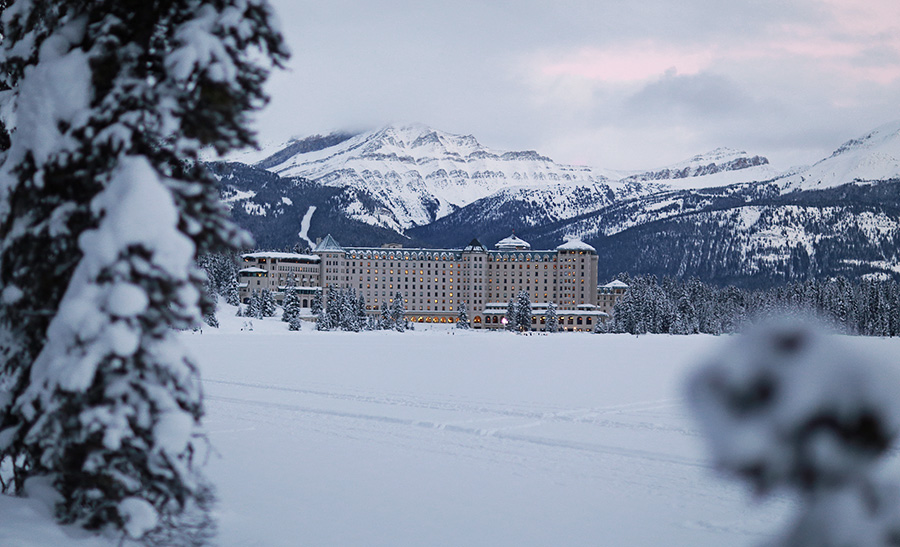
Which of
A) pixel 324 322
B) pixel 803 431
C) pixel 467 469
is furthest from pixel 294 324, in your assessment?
pixel 803 431

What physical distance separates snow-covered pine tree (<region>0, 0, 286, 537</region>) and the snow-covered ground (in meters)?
0.79

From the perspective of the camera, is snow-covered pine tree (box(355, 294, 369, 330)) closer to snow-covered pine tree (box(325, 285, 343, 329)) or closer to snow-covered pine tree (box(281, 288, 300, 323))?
snow-covered pine tree (box(325, 285, 343, 329))

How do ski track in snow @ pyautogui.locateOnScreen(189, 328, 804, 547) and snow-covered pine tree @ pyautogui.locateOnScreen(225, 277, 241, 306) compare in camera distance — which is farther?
snow-covered pine tree @ pyautogui.locateOnScreen(225, 277, 241, 306)

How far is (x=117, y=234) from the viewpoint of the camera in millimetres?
6273

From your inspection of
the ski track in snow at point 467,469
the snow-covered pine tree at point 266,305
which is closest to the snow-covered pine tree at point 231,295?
the snow-covered pine tree at point 266,305

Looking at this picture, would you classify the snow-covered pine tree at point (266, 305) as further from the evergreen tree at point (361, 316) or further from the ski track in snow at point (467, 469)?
the ski track in snow at point (467, 469)

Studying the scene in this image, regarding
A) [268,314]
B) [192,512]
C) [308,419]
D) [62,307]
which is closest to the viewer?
[62,307]

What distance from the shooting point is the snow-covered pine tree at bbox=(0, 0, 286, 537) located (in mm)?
6363

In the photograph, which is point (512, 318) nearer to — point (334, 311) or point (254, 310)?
point (334, 311)

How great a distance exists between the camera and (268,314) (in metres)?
130

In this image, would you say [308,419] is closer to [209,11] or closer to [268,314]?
[209,11]

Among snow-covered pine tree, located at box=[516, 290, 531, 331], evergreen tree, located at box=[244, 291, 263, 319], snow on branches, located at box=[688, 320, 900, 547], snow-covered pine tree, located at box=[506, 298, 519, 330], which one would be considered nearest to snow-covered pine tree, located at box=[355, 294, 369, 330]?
evergreen tree, located at box=[244, 291, 263, 319]

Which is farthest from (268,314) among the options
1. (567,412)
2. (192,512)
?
(192,512)

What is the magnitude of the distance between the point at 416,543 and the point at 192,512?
9.39 ft
